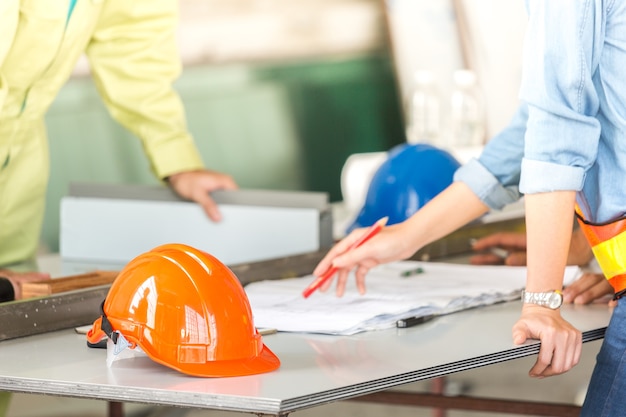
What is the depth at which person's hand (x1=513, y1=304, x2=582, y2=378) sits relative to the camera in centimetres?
151

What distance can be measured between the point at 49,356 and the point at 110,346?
0.11 metres

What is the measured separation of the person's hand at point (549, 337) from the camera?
1512mm

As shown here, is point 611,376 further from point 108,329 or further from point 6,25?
point 6,25

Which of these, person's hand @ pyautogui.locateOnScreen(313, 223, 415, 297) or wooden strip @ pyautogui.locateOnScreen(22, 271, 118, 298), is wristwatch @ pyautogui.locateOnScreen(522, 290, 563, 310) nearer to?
person's hand @ pyautogui.locateOnScreen(313, 223, 415, 297)

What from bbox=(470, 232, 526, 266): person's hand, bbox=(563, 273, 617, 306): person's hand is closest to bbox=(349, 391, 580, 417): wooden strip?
bbox=(470, 232, 526, 266): person's hand

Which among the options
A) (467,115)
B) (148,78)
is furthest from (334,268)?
(467,115)

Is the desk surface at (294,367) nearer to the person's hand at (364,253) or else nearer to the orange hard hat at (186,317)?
the orange hard hat at (186,317)

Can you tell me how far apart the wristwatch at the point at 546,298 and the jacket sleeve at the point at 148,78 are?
118 centimetres

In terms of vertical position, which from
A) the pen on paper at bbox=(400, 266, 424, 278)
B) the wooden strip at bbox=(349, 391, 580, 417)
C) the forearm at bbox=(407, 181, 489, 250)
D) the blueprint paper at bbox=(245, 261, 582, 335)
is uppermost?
the forearm at bbox=(407, 181, 489, 250)

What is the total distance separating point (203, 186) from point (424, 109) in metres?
3.21

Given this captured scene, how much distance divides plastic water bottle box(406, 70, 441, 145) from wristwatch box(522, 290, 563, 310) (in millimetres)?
3877

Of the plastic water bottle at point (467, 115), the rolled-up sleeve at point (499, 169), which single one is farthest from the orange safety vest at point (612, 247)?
the plastic water bottle at point (467, 115)

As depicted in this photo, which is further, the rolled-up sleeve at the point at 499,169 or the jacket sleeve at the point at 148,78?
the jacket sleeve at the point at 148,78

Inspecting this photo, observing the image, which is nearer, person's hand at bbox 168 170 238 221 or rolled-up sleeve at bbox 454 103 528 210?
rolled-up sleeve at bbox 454 103 528 210
